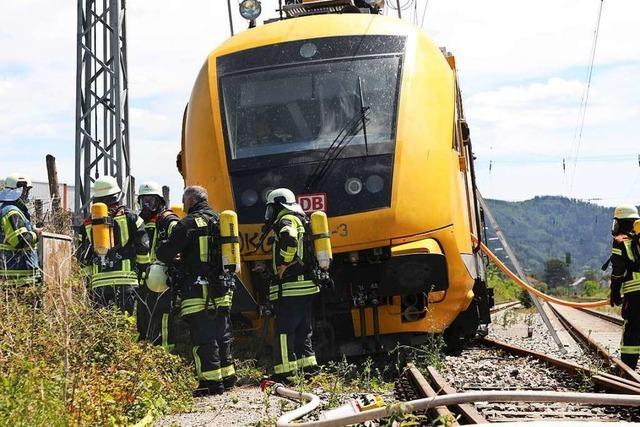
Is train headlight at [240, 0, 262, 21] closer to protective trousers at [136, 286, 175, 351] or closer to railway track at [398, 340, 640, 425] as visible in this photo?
protective trousers at [136, 286, 175, 351]

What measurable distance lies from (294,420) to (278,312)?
296 cm

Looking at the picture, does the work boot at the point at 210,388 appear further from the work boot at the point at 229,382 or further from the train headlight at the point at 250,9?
the train headlight at the point at 250,9

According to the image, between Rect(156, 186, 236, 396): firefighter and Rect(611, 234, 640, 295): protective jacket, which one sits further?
Rect(611, 234, 640, 295): protective jacket

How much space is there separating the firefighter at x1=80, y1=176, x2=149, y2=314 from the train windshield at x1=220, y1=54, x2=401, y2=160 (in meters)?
1.23

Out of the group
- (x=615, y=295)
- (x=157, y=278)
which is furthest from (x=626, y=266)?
(x=157, y=278)

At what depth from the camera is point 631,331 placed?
383 inches

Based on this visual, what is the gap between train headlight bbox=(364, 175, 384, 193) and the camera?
8.84 meters

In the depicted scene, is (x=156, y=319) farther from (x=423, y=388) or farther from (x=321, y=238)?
(x=423, y=388)

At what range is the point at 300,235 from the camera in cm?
856

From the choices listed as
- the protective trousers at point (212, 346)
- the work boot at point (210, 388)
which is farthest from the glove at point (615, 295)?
the work boot at point (210, 388)

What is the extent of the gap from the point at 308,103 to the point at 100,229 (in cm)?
233

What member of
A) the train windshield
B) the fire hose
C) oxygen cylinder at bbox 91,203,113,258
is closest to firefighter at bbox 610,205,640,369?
the fire hose

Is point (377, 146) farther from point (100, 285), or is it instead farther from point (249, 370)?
point (100, 285)

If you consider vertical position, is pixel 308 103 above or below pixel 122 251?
above
